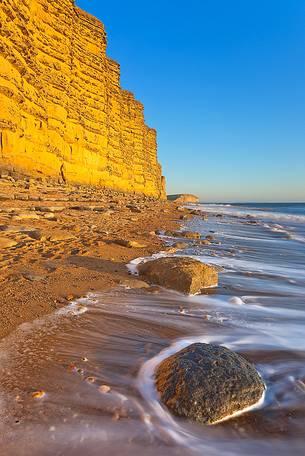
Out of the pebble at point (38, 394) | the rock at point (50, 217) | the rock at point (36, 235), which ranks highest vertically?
the rock at point (50, 217)

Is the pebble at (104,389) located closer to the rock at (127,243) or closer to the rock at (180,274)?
the rock at (180,274)

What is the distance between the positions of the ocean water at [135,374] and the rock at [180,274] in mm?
178

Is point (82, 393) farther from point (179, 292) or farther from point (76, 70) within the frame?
point (76, 70)

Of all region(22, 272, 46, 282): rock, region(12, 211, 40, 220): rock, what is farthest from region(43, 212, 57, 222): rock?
region(22, 272, 46, 282): rock

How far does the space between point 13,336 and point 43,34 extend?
83.9 feet

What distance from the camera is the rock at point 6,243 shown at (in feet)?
17.0

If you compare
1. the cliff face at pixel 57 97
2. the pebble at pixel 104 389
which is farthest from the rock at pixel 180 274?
the cliff face at pixel 57 97

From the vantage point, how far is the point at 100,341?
2.78 meters

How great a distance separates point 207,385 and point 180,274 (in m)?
2.45

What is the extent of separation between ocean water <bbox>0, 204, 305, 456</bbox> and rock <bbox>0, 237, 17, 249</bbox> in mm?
2105

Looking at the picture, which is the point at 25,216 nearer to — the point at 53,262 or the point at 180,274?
the point at 53,262

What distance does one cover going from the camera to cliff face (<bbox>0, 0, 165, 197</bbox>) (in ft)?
54.0

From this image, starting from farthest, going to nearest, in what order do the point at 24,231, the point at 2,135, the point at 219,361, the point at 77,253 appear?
the point at 2,135, the point at 24,231, the point at 77,253, the point at 219,361

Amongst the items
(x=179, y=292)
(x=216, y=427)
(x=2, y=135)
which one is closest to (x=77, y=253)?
(x=179, y=292)
